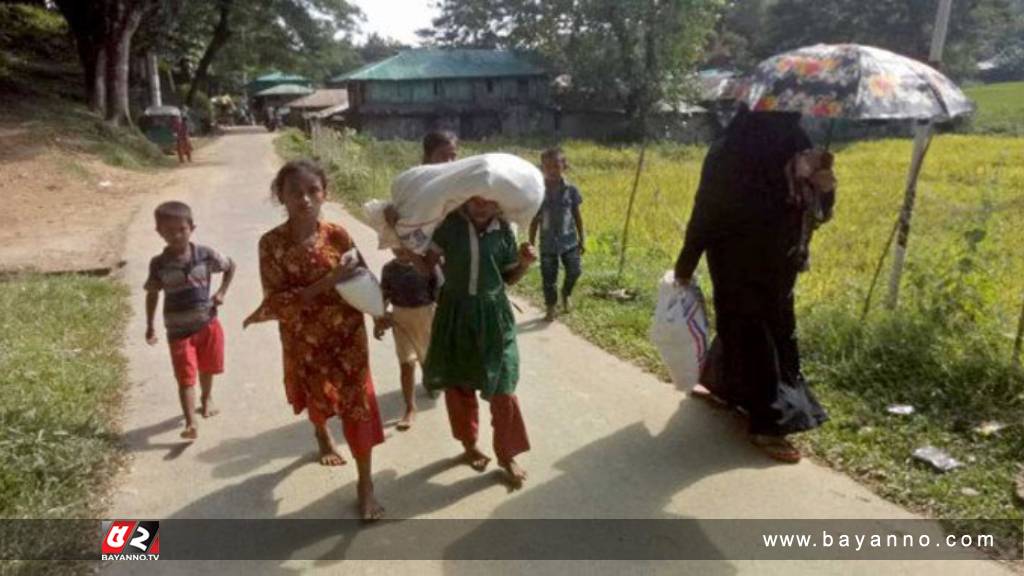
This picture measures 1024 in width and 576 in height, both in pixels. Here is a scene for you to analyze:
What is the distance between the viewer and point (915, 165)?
188 inches

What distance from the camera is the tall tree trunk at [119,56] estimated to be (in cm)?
2056

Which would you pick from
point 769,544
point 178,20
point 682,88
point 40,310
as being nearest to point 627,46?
point 682,88

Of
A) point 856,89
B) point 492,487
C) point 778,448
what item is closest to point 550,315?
point 778,448

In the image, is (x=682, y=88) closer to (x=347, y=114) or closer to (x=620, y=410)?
(x=347, y=114)

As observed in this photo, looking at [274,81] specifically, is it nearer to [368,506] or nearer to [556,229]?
[556,229]

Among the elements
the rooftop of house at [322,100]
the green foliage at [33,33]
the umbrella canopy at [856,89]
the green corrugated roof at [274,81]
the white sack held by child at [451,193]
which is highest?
the green foliage at [33,33]

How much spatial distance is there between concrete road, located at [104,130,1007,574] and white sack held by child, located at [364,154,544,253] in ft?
3.96

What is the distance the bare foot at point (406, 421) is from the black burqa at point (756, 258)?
5.58ft

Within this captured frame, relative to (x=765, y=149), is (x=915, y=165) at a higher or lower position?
lower

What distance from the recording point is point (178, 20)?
2611 centimetres

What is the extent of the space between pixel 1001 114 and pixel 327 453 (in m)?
34.9

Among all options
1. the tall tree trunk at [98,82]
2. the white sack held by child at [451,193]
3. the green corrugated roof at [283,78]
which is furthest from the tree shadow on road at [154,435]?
the green corrugated roof at [283,78]

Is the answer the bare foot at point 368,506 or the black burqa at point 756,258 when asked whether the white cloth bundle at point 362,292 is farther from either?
the black burqa at point 756,258

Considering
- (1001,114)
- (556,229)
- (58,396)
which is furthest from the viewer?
(1001,114)
